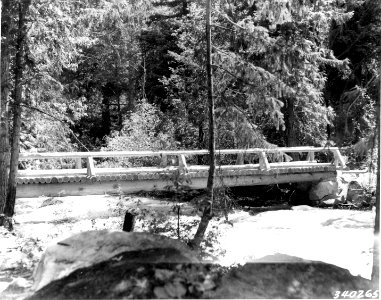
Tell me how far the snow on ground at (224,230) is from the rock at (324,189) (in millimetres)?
2356

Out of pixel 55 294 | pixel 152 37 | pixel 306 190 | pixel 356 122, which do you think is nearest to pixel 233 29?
pixel 356 122

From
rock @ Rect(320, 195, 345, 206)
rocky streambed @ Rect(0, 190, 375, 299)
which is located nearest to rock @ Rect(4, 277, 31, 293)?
rocky streambed @ Rect(0, 190, 375, 299)

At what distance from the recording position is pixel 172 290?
10.1 feet

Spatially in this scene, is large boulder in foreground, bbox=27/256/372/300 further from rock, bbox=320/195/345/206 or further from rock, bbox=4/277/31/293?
rock, bbox=320/195/345/206

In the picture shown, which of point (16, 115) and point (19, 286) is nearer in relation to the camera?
point (19, 286)

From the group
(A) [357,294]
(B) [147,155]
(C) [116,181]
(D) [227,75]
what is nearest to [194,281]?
(A) [357,294]

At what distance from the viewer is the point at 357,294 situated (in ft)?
11.8

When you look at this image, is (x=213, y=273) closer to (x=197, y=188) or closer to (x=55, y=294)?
(x=55, y=294)

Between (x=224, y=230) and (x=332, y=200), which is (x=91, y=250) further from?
(x=332, y=200)

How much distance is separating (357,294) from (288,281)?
0.56 m

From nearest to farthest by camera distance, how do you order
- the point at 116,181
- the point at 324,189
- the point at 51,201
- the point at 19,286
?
1. the point at 19,286
2. the point at 51,201
3. the point at 116,181
4. the point at 324,189

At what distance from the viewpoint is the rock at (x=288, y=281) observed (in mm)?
3451

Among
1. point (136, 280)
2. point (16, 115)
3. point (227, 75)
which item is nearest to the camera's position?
point (136, 280)

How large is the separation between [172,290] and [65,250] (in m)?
1.23
